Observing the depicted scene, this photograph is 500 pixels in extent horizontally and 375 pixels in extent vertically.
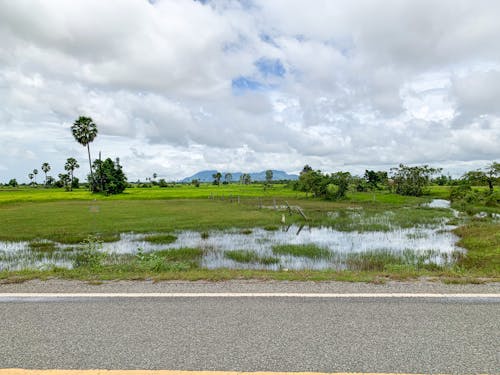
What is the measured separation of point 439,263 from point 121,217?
2746cm

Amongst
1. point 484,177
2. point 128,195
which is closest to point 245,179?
point 128,195

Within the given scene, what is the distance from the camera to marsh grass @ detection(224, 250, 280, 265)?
1354 cm

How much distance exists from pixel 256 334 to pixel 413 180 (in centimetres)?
7903

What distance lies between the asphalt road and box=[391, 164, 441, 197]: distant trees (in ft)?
245

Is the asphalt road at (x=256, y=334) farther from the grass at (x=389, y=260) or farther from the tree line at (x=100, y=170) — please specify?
the tree line at (x=100, y=170)

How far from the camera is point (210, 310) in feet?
16.3

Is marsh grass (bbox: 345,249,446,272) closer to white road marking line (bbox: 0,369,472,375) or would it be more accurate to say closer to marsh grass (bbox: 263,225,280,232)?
white road marking line (bbox: 0,369,472,375)

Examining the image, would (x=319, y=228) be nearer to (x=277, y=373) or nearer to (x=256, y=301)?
(x=256, y=301)

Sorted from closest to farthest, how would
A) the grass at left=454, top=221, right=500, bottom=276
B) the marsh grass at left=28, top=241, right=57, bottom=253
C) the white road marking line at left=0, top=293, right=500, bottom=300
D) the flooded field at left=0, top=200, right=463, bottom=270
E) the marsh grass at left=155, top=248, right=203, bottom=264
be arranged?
1. the white road marking line at left=0, top=293, right=500, bottom=300
2. the grass at left=454, top=221, right=500, bottom=276
3. the flooded field at left=0, top=200, right=463, bottom=270
4. the marsh grass at left=155, top=248, right=203, bottom=264
5. the marsh grass at left=28, top=241, right=57, bottom=253

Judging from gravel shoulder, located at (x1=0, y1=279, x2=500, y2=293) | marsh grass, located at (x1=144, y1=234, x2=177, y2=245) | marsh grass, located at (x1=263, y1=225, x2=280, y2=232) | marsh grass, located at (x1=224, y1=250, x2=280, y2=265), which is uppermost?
gravel shoulder, located at (x1=0, y1=279, x2=500, y2=293)

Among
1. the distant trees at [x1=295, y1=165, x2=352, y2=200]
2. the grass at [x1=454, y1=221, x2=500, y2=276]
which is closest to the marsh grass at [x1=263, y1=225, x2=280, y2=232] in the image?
the grass at [x1=454, y1=221, x2=500, y2=276]

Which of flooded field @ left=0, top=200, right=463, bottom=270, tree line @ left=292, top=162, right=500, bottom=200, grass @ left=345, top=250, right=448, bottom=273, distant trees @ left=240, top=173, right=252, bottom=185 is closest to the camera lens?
grass @ left=345, top=250, right=448, bottom=273

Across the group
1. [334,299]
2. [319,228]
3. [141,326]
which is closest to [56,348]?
[141,326]

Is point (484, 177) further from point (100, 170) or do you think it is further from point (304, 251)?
point (100, 170)
